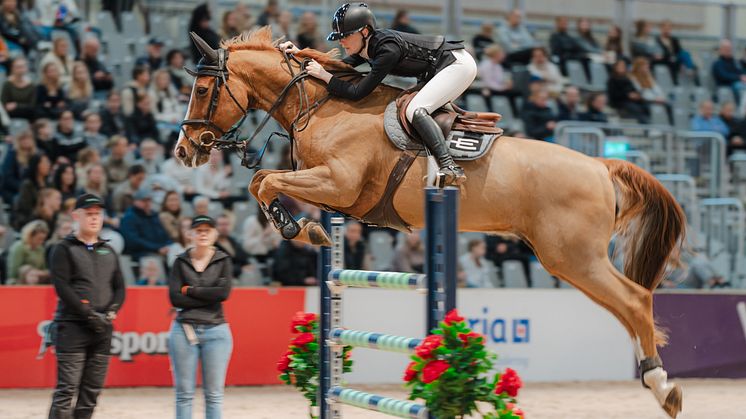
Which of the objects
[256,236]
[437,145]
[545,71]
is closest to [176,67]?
[256,236]

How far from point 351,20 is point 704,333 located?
7281mm

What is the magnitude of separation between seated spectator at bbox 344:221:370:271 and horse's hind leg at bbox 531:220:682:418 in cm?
458

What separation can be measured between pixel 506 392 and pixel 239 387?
5.28 meters

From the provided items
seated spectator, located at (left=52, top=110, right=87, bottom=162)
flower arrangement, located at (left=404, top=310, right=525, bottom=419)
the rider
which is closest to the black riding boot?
the rider

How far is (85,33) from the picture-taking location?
1190 centimetres

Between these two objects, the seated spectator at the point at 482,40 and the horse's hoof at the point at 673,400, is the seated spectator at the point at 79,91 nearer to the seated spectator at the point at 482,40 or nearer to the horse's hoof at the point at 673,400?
the seated spectator at the point at 482,40

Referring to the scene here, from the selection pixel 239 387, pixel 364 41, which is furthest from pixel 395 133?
pixel 239 387

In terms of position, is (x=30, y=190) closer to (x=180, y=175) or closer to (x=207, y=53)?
(x=180, y=175)

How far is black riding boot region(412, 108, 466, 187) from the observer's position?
571cm

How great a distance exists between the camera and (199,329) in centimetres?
606

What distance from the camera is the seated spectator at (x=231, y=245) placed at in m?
10.3

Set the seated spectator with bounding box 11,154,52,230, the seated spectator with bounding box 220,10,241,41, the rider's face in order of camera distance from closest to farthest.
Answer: the rider's face
the seated spectator with bounding box 11,154,52,230
the seated spectator with bounding box 220,10,241,41

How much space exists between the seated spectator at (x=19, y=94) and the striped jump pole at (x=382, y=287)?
5.87 m

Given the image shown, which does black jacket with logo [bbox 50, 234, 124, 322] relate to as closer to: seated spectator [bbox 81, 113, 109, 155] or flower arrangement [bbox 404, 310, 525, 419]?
flower arrangement [bbox 404, 310, 525, 419]
